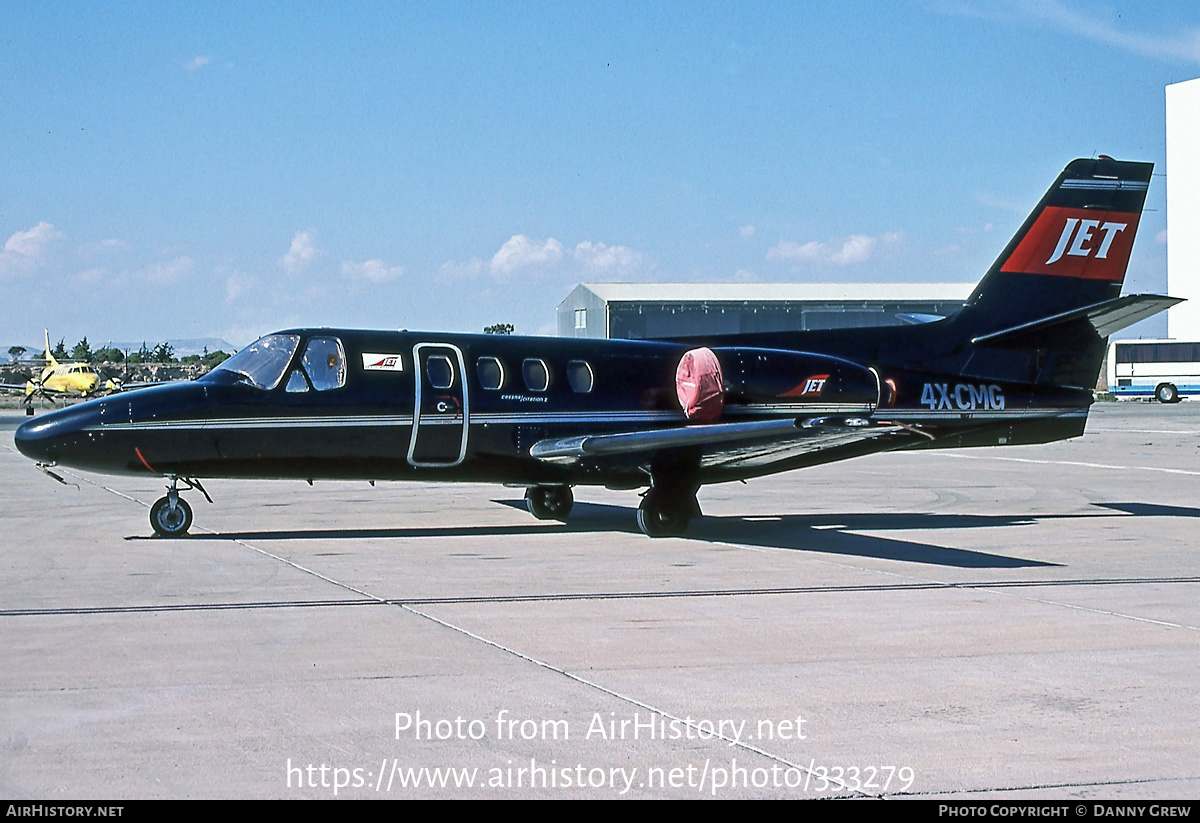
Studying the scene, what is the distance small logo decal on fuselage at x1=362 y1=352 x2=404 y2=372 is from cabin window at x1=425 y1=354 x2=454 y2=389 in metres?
0.36

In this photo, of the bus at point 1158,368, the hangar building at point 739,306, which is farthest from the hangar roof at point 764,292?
the bus at point 1158,368

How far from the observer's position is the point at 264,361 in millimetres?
16141

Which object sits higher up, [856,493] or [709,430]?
[709,430]

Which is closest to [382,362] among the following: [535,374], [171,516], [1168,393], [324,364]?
[324,364]

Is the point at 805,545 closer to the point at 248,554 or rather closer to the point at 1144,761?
the point at 248,554

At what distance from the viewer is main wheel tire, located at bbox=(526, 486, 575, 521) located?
1869 centimetres

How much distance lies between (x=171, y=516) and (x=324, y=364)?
2557 mm

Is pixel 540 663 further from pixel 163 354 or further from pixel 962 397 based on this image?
pixel 163 354

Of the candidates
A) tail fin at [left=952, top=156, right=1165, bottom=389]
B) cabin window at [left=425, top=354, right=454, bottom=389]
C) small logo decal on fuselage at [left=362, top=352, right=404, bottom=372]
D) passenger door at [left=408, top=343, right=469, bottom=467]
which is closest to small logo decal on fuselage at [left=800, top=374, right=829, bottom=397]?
tail fin at [left=952, top=156, right=1165, bottom=389]

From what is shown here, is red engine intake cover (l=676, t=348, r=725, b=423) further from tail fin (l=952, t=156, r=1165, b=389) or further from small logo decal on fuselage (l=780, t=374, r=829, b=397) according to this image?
tail fin (l=952, t=156, r=1165, b=389)

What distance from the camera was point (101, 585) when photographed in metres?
12.1
